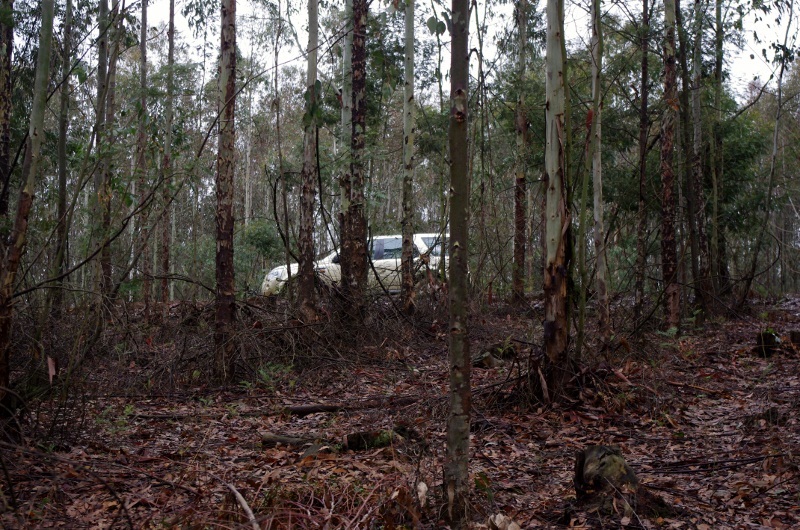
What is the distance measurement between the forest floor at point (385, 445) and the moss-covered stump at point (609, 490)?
0.15 ft

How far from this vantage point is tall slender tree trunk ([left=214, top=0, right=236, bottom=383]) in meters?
7.78

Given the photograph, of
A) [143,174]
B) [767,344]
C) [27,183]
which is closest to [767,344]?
[767,344]

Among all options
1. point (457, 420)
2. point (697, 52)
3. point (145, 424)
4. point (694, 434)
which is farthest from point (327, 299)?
point (697, 52)

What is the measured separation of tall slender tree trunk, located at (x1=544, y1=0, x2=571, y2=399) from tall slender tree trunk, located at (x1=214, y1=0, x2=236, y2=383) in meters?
3.74

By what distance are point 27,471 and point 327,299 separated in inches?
238

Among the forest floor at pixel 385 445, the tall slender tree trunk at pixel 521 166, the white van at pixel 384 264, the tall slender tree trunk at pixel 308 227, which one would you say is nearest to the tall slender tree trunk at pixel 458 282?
the forest floor at pixel 385 445

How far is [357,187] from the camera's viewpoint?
1081cm

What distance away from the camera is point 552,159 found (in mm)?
6273

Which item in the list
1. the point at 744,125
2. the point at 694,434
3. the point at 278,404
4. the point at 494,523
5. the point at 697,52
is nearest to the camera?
the point at 494,523

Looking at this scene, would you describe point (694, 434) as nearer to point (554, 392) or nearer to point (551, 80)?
point (554, 392)

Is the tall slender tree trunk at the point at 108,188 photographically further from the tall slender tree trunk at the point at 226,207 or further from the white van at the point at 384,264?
the white van at the point at 384,264

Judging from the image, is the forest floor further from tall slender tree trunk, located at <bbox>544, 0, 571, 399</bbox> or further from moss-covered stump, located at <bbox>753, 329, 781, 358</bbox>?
tall slender tree trunk, located at <bbox>544, 0, 571, 399</bbox>

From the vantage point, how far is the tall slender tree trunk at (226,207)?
306 inches

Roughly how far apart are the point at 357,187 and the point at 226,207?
3277 mm
